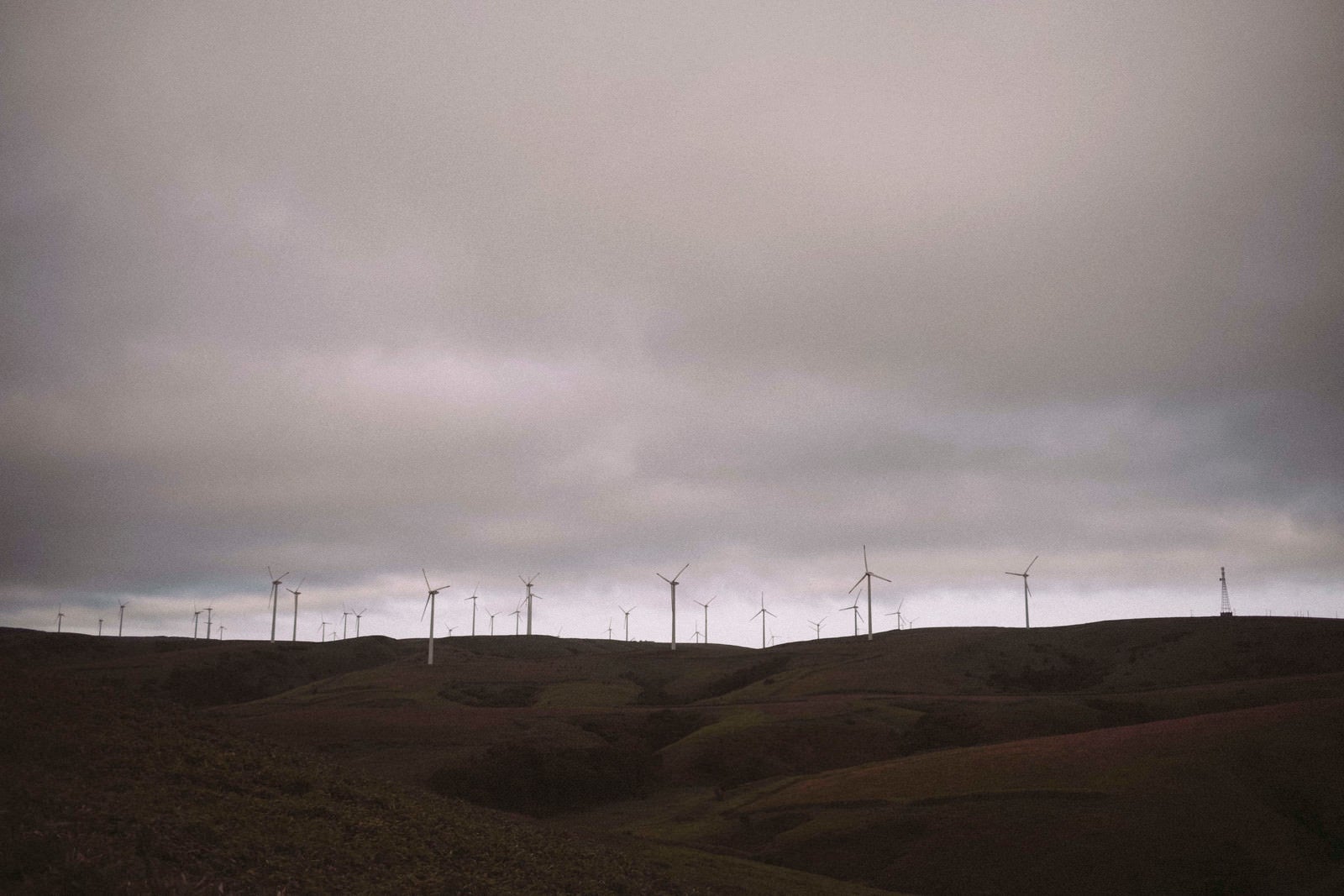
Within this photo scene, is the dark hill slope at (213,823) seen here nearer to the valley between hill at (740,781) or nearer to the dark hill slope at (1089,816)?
the valley between hill at (740,781)

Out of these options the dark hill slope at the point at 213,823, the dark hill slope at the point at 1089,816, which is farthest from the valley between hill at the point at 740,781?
the dark hill slope at the point at 1089,816

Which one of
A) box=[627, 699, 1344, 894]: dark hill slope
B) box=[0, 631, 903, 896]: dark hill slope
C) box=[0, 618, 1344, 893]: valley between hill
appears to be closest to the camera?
box=[0, 631, 903, 896]: dark hill slope

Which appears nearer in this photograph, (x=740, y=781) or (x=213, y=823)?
(x=213, y=823)

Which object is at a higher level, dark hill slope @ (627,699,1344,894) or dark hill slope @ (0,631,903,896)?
dark hill slope @ (0,631,903,896)

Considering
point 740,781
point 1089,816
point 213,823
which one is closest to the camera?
point 213,823

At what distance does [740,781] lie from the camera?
360ft

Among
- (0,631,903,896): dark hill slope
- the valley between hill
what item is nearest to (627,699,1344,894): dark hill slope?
the valley between hill

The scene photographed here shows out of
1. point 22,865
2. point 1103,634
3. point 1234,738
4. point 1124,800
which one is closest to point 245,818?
point 22,865

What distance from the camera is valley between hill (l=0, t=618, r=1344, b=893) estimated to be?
101 ft

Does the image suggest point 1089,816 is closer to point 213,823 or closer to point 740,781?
point 740,781

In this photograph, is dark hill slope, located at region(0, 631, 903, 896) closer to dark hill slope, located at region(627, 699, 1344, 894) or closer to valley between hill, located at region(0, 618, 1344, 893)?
valley between hill, located at region(0, 618, 1344, 893)

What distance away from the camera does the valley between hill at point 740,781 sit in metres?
30.8

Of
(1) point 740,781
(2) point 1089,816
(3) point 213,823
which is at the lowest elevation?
(1) point 740,781

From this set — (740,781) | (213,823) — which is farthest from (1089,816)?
(213,823)
